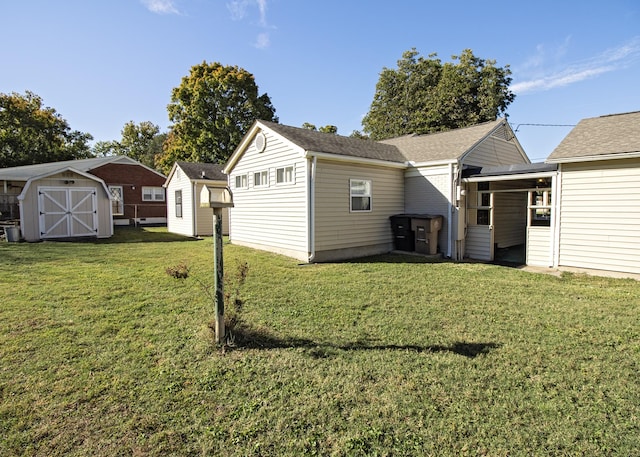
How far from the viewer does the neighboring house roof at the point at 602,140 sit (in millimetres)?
7508

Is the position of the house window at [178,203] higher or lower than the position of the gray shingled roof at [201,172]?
lower

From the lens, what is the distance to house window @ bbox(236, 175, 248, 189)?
1260 centimetres

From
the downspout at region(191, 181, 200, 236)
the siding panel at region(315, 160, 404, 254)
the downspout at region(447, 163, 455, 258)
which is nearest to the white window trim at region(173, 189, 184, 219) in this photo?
the downspout at region(191, 181, 200, 236)

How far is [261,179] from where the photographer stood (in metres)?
11.6

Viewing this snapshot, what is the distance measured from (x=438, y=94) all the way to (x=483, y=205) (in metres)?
18.4

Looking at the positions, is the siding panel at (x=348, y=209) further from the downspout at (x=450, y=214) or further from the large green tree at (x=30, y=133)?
the large green tree at (x=30, y=133)

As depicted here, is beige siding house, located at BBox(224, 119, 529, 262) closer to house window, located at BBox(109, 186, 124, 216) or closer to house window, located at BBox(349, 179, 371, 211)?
house window, located at BBox(349, 179, 371, 211)

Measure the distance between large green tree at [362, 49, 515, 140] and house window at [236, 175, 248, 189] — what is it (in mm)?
18409

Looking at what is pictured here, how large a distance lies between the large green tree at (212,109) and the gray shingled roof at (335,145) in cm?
1980

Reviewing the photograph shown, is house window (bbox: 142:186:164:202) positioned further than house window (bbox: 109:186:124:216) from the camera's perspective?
Yes

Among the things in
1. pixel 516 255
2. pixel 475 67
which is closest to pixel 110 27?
pixel 516 255

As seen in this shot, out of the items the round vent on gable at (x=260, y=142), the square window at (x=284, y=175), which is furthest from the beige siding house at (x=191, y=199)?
the square window at (x=284, y=175)

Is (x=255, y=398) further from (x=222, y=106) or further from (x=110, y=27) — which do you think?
(x=222, y=106)

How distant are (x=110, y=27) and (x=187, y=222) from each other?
931 centimetres
